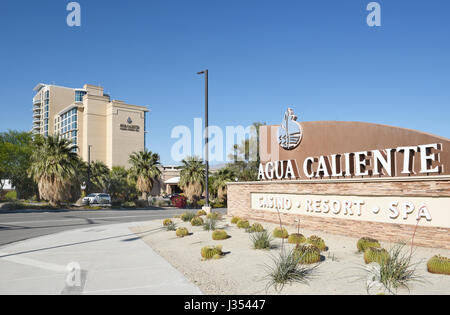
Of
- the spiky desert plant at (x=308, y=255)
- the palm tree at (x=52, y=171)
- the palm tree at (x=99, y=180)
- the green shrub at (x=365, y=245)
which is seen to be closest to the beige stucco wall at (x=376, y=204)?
the green shrub at (x=365, y=245)

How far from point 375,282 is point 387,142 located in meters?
10.2

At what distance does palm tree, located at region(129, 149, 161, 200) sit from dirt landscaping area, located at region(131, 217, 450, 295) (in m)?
32.7

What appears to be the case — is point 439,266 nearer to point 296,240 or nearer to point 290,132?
point 296,240

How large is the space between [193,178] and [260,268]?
1395 inches

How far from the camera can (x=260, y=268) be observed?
385 inches

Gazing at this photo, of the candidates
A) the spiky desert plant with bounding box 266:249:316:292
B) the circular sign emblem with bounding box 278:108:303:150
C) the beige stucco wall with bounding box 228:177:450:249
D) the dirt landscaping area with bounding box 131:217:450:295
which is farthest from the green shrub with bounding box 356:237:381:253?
the circular sign emblem with bounding box 278:108:303:150

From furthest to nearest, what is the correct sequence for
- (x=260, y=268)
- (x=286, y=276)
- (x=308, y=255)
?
(x=308, y=255)
(x=260, y=268)
(x=286, y=276)

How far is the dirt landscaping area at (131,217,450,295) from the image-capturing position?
776 cm

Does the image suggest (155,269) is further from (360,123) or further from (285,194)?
(360,123)

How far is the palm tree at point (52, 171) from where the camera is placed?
37094mm

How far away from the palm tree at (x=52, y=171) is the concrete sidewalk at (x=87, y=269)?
23.2 m

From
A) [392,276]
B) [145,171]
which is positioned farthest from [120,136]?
[392,276]
